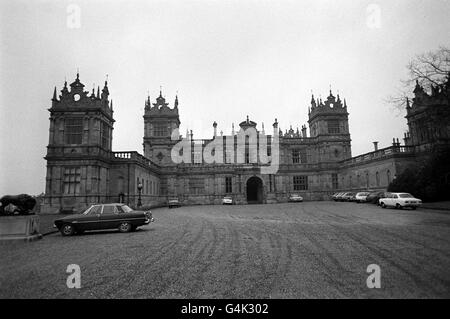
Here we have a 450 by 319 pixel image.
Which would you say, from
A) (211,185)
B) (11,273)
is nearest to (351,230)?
(11,273)

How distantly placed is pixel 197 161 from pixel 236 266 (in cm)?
4192

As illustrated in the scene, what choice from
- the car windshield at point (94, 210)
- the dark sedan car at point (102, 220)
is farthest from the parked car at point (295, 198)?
the car windshield at point (94, 210)

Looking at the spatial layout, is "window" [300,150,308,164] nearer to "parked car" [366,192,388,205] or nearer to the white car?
"parked car" [366,192,388,205]

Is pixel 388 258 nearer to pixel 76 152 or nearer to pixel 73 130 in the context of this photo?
pixel 76 152

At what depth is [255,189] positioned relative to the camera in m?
51.4

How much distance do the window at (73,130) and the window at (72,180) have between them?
3044 mm

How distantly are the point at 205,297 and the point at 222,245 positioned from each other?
4.62 metres

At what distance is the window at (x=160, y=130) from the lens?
159 feet

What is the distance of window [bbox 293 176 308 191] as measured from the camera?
46344 mm

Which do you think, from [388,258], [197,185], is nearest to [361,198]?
[197,185]

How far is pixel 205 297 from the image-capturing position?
4961mm

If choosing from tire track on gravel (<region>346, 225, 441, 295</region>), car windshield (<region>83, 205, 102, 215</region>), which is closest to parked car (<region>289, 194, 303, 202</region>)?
tire track on gravel (<region>346, 225, 441, 295</region>)

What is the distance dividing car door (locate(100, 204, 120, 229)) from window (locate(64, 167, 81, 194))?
49.0 feet
